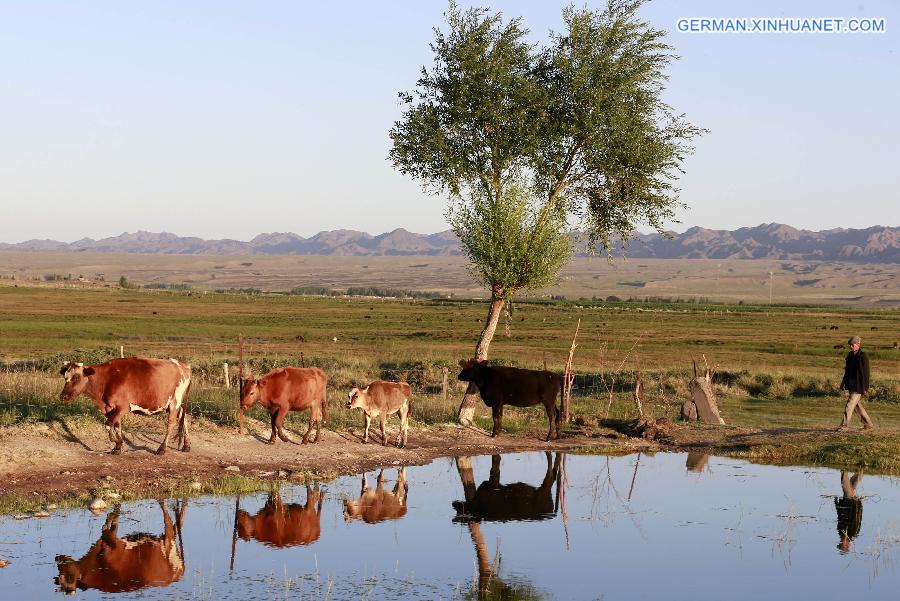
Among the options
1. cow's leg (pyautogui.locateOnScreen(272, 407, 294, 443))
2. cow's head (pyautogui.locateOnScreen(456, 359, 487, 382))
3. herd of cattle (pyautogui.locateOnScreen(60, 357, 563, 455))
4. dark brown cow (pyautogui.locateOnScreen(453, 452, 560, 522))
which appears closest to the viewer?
dark brown cow (pyautogui.locateOnScreen(453, 452, 560, 522))

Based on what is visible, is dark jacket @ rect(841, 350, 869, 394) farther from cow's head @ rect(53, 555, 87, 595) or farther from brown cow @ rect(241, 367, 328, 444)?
cow's head @ rect(53, 555, 87, 595)

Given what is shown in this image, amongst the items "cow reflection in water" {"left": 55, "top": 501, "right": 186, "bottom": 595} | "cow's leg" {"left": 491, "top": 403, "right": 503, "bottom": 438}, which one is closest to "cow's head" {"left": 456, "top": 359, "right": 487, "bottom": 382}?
"cow's leg" {"left": 491, "top": 403, "right": 503, "bottom": 438}

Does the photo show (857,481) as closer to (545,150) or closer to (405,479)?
(405,479)

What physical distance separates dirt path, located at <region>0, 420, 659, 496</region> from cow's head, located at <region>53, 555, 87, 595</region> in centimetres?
367

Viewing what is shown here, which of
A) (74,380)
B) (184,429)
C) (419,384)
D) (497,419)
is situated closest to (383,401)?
(497,419)

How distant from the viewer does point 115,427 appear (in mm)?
19438

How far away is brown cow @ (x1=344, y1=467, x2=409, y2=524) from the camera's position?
57.2 ft

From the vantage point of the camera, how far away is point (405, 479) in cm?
2086

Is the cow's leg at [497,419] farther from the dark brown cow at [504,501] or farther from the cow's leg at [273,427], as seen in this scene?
the cow's leg at [273,427]

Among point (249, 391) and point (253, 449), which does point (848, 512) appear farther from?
point (249, 391)

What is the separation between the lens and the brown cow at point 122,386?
1908cm

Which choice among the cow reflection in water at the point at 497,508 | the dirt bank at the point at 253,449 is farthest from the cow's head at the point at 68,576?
the cow reflection in water at the point at 497,508

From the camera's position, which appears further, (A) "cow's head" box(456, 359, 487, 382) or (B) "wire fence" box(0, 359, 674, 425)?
(A) "cow's head" box(456, 359, 487, 382)

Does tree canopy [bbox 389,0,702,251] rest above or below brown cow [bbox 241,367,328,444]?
above
